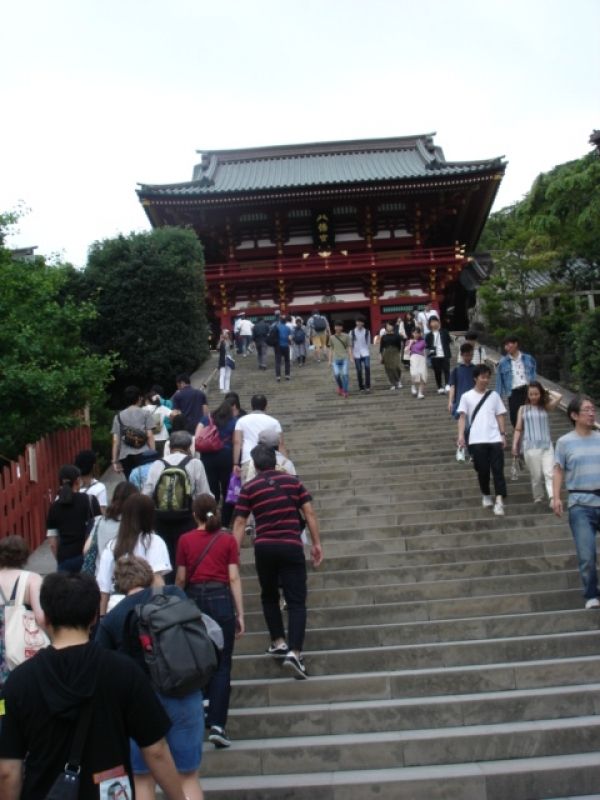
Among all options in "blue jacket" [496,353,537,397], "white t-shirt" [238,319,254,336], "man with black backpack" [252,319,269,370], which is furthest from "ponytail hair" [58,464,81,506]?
"white t-shirt" [238,319,254,336]

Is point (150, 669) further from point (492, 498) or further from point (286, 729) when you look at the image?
point (492, 498)

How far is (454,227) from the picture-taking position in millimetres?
31391

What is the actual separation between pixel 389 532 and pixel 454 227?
2418 centimetres

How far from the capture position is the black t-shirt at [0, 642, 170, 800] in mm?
2885

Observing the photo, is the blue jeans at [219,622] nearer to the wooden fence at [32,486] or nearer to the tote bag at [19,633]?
the tote bag at [19,633]

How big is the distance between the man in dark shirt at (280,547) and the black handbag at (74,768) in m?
3.04

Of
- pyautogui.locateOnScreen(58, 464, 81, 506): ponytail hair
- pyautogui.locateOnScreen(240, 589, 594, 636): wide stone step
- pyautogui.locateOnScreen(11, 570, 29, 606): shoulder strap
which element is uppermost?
pyautogui.locateOnScreen(58, 464, 81, 506): ponytail hair

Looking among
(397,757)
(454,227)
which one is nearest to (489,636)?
(397,757)

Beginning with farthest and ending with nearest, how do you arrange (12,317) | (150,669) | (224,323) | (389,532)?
(224,323) → (12,317) → (389,532) → (150,669)

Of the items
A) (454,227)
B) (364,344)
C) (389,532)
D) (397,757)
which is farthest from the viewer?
(454,227)

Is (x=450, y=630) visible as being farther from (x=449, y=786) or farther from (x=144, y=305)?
(x=144, y=305)

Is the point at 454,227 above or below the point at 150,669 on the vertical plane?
above

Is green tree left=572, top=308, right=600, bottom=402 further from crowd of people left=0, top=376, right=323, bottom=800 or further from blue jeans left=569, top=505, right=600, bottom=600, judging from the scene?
blue jeans left=569, top=505, right=600, bottom=600

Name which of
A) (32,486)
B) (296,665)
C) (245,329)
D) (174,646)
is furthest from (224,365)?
(174,646)
